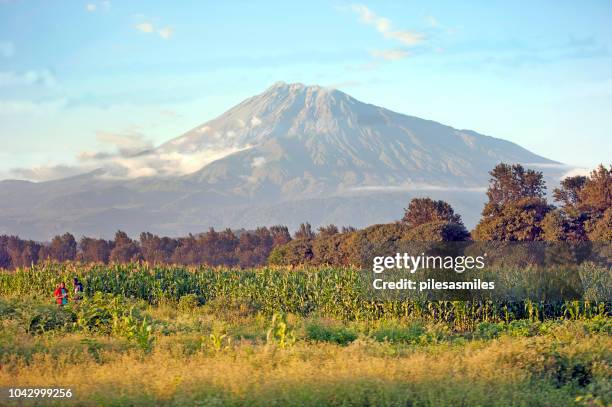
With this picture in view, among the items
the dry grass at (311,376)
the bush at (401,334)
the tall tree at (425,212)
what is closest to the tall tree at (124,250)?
the tall tree at (425,212)

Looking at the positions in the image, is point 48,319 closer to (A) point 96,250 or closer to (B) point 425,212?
(B) point 425,212

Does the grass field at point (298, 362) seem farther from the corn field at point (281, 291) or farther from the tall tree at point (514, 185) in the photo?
the tall tree at point (514, 185)

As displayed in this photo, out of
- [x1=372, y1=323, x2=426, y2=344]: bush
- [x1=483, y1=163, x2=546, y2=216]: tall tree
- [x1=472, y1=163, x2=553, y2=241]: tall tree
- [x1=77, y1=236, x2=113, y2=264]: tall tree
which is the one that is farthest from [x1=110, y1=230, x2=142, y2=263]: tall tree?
[x1=372, y1=323, x2=426, y2=344]: bush

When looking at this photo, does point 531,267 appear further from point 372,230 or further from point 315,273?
point 372,230

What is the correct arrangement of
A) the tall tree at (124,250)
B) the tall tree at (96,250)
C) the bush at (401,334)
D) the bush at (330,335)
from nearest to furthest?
1. the bush at (330,335)
2. the bush at (401,334)
3. the tall tree at (124,250)
4. the tall tree at (96,250)

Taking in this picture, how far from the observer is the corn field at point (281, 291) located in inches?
968

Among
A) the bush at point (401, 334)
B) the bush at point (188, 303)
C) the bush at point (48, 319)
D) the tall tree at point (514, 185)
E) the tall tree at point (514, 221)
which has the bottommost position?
the bush at point (401, 334)

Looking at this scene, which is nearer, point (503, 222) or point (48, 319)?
point (48, 319)

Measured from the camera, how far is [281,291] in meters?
28.7

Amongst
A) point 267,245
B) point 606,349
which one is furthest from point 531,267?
point 267,245

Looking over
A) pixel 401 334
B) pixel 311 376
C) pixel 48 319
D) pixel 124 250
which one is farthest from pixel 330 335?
pixel 124 250

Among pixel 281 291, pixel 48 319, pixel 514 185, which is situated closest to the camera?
pixel 48 319

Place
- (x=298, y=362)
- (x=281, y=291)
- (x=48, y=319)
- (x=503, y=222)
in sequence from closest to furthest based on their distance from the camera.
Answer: (x=298, y=362)
(x=48, y=319)
(x=281, y=291)
(x=503, y=222)

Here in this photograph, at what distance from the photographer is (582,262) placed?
89.7 feet
